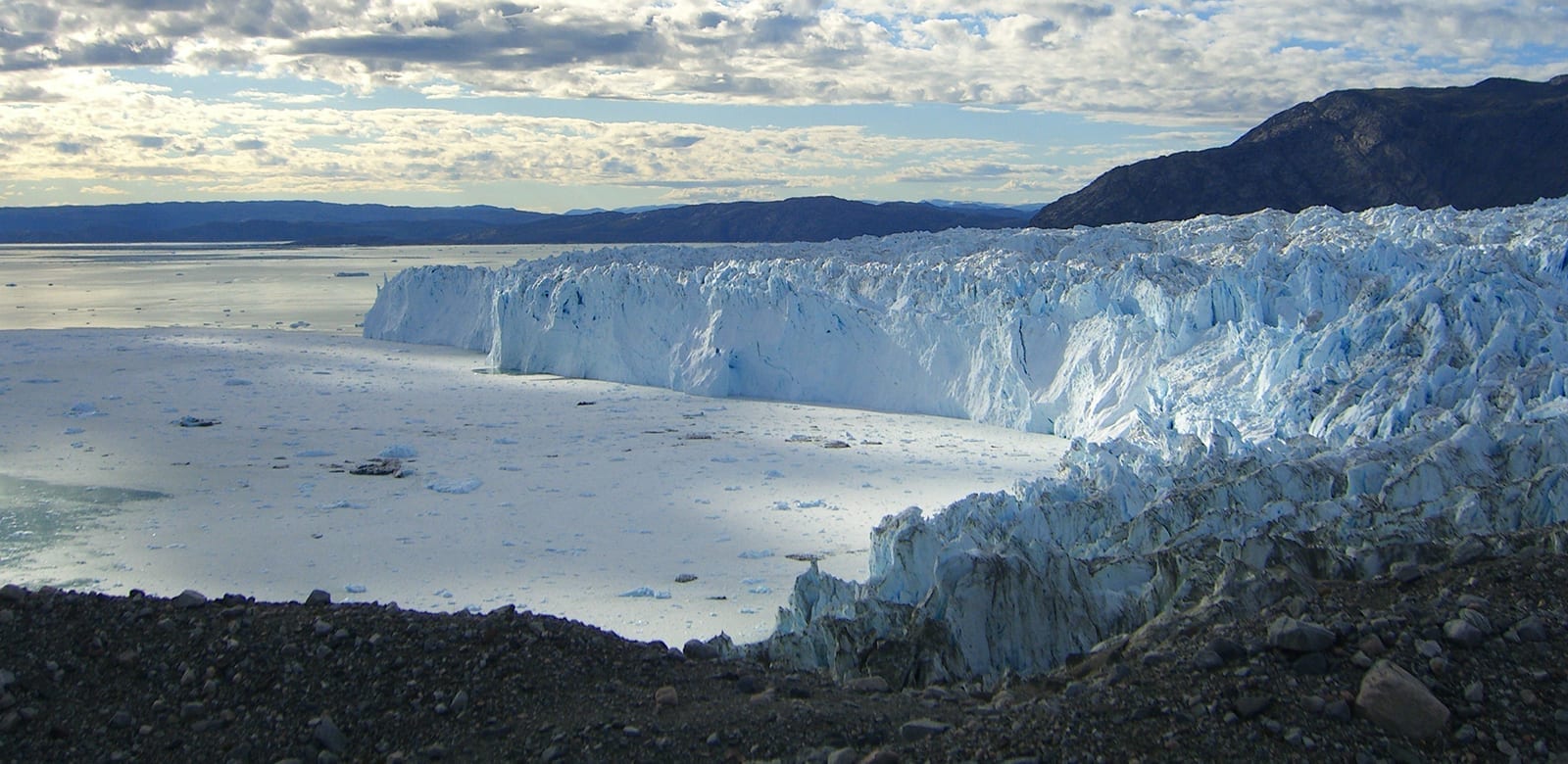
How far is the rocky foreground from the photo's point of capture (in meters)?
2.72

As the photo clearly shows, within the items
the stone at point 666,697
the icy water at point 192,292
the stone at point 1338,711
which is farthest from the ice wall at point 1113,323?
the icy water at point 192,292

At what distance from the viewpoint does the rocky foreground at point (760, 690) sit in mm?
2721

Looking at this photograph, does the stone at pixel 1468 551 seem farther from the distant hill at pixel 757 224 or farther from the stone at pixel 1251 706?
the distant hill at pixel 757 224

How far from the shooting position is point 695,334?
14586mm

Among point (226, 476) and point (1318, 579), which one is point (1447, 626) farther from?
point (226, 476)

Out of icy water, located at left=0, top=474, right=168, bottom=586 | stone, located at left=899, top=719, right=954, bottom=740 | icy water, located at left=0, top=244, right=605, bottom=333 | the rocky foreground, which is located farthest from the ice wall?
icy water, located at left=0, top=244, right=605, bottom=333

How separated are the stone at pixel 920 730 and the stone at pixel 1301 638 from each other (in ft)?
2.88

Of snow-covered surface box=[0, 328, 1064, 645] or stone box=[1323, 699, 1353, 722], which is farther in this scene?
snow-covered surface box=[0, 328, 1064, 645]

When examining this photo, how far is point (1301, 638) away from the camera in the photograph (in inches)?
116

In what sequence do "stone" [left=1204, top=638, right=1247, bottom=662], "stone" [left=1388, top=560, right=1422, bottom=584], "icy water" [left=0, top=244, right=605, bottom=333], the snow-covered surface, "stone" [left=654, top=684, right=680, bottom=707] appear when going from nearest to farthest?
"stone" [left=1204, top=638, right=1247, bottom=662] → "stone" [left=654, top=684, right=680, bottom=707] → "stone" [left=1388, top=560, right=1422, bottom=584] → the snow-covered surface → "icy water" [left=0, top=244, right=605, bottom=333]

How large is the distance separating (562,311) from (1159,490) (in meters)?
11.1

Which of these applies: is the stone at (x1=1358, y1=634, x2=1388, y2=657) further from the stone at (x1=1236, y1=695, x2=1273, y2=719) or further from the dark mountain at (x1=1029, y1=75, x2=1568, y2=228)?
the dark mountain at (x1=1029, y1=75, x2=1568, y2=228)

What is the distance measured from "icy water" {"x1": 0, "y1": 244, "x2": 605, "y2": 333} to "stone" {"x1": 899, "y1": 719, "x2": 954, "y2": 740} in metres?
21.4

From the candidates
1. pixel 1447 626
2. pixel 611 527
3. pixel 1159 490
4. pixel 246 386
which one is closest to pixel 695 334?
pixel 246 386
